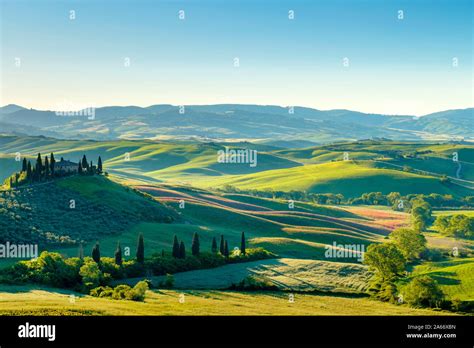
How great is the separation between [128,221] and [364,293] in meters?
49.9

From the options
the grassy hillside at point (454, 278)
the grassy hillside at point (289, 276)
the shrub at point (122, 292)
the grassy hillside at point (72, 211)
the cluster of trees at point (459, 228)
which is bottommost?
the cluster of trees at point (459, 228)

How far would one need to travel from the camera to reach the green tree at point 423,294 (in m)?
71.3

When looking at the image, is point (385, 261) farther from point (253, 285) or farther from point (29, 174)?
point (29, 174)

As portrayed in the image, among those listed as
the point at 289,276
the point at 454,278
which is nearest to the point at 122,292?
the point at 289,276

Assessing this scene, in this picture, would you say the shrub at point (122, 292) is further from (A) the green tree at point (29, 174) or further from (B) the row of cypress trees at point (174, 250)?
(A) the green tree at point (29, 174)

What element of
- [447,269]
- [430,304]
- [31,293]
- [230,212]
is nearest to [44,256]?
[31,293]

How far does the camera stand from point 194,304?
60938 millimetres

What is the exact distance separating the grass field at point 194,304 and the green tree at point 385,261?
12375 mm

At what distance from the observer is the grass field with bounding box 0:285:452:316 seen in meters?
51.3

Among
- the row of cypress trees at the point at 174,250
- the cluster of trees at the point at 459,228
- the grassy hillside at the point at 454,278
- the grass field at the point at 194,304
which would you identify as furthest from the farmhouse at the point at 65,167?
the cluster of trees at the point at 459,228

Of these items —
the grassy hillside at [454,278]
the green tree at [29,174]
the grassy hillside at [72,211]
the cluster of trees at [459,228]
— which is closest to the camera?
the grassy hillside at [454,278]

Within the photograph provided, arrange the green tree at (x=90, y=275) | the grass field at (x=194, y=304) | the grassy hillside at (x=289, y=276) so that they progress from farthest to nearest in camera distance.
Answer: the grassy hillside at (x=289, y=276) < the green tree at (x=90, y=275) < the grass field at (x=194, y=304)

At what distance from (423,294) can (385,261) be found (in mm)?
17373
